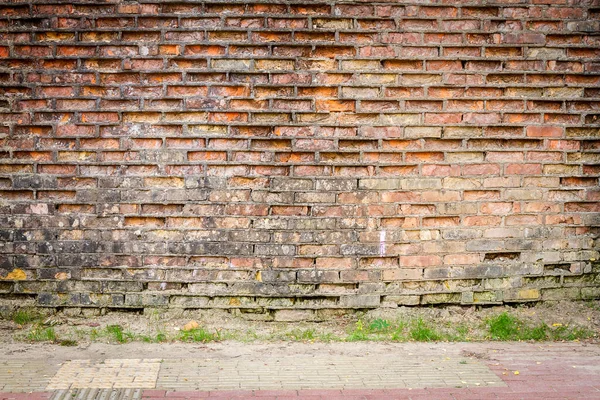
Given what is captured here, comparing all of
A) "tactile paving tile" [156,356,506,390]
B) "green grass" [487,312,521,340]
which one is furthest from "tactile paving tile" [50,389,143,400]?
"green grass" [487,312,521,340]

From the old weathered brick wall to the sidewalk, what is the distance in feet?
1.70

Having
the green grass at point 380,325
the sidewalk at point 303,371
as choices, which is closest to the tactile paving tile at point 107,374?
the sidewalk at point 303,371

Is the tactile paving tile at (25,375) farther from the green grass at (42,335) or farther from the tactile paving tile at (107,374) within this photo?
the green grass at (42,335)

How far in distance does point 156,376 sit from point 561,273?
3.50 meters

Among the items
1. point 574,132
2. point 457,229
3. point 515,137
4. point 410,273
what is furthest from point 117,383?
point 574,132

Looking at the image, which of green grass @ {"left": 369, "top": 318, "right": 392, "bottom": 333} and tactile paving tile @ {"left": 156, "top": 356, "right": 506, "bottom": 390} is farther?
green grass @ {"left": 369, "top": 318, "right": 392, "bottom": 333}

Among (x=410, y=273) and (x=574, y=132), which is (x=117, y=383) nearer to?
(x=410, y=273)

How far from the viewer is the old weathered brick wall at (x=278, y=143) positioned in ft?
14.3

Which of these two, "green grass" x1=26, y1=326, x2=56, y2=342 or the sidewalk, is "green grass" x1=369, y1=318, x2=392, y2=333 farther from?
"green grass" x1=26, y1=326, x2=56, y2=342

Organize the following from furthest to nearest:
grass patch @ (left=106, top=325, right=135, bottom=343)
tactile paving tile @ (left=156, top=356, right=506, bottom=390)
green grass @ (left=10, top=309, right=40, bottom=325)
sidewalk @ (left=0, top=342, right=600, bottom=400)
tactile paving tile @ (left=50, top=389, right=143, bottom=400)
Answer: green grass @ (left=10, top=309, right=40, bottom=325) < grass patch @ (left=106, top=325, right=135, bottom=343) < tactile paving tile @ (left=156, top=356, right=506, bottom=390) < sidewalk @ (left=0, top=342, right=600, bottom=400) < tactile paving tile @ (left=50, top=389, right=143, bottom=400)

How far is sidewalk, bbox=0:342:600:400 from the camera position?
3.39 metres

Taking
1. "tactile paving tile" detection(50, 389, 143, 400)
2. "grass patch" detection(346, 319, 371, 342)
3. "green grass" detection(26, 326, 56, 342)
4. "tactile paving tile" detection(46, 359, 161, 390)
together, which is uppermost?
"grass patch" detection(346, 319, 371, 342)

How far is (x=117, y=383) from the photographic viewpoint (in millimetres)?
3459

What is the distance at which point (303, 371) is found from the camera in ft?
12.2
